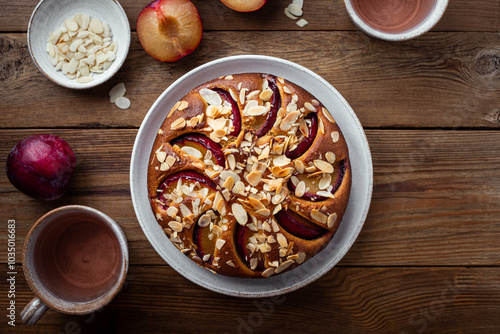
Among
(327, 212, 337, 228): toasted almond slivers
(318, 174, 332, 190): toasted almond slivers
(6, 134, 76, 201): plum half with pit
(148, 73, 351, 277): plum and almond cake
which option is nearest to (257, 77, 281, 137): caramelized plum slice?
(148, 73, 351, 277): plum and almond cake

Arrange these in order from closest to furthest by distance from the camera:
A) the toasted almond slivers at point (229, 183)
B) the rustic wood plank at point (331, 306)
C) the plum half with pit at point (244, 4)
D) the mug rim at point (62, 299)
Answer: the toasted almond slivers at point (229, 183)
the mug rim at point (62, 299)
the plum half with pit at point (244, 4)
the rustic wood plank at point (331, 306)

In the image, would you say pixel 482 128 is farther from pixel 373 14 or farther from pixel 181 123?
pixel 181 123

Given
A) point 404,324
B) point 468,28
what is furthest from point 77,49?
point 404,324

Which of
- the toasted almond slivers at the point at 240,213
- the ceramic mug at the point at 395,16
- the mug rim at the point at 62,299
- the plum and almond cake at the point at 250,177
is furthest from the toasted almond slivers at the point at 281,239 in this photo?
the ceramic mug at the point at 395,16

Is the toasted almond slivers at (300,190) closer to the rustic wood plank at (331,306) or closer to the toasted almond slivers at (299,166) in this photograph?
the toasted almond slivers at (299,166)

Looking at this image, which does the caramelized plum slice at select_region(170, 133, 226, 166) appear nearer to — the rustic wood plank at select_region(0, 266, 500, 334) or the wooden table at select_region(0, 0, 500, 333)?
the wooden table at select_region(0, 0, 500, 333)

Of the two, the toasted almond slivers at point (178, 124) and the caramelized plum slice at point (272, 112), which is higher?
the caramelized plum slice at point (272, 112)
